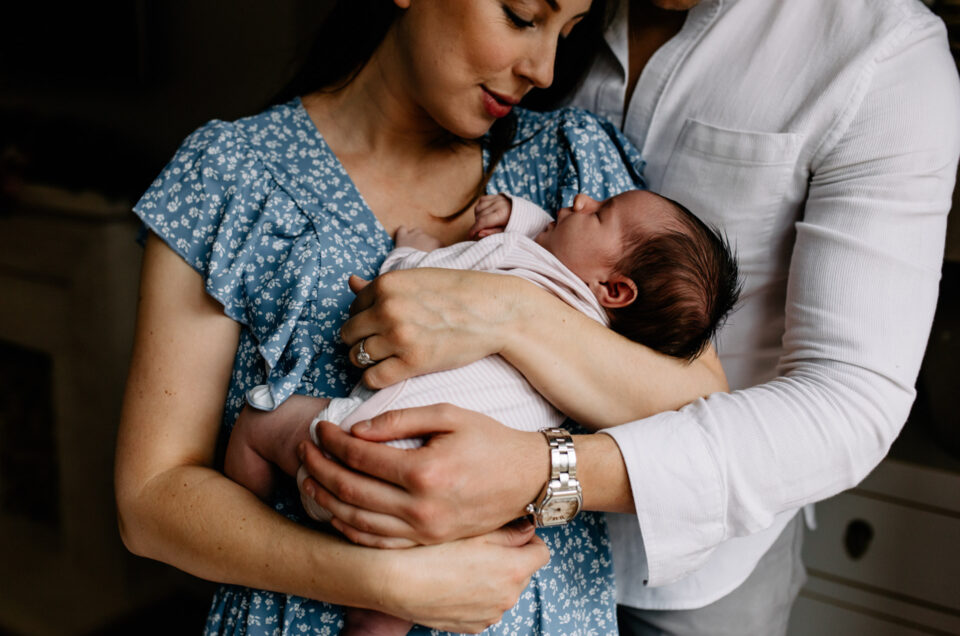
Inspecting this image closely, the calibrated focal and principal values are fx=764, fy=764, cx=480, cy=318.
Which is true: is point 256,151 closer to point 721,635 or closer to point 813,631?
point 721,635

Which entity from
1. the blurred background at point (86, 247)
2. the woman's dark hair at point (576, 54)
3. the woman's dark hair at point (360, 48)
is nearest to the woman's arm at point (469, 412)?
the woman's dark hair at point (360, 48)

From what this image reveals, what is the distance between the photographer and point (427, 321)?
3.34 feet

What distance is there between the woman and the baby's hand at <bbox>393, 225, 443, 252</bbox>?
1.2 inches

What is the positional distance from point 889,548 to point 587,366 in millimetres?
1330

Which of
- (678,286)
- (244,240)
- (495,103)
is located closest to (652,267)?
(678,286)

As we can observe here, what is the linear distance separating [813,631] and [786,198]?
4.48 feet

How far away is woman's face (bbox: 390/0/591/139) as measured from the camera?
120 cm

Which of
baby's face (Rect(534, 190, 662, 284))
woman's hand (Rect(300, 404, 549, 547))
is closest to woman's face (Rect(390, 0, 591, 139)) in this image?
baby's face (Rect(534, 190, 662, 284))

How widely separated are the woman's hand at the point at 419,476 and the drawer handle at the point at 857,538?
4.53 ft

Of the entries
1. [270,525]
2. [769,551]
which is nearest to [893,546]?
[769,551]

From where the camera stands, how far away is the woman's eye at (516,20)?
1201mm

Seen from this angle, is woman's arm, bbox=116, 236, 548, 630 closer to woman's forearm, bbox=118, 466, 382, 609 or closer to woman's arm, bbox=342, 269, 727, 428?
woman's forearm, bbox=118, 466, 382, 609

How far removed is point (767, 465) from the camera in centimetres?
108

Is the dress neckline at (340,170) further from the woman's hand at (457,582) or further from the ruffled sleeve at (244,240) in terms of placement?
the woman's hand at (457,582)
